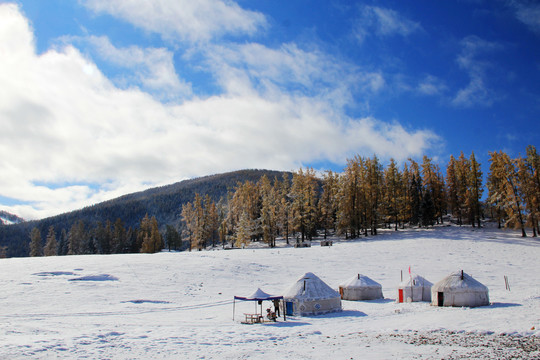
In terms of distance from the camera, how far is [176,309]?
26344 millimetres

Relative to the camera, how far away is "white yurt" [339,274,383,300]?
30984 mm

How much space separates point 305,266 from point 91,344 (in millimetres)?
27793

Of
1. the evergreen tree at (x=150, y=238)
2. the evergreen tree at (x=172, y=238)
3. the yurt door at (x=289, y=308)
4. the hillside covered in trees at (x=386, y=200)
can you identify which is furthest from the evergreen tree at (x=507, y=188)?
the evergreen tree at (x=172, y=238)

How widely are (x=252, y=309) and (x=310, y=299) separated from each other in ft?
15.6

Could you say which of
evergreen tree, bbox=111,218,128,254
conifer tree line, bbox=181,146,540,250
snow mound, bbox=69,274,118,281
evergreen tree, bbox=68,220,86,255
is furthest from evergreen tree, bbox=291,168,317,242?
evergreen tree, bbox=68,220,86,255

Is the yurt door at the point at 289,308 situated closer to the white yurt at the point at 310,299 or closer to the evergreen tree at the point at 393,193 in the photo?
the white yurt at the point at 310,299

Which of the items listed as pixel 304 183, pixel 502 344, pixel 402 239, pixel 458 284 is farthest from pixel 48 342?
pixel 304 183

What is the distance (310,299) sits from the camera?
25.9 metres

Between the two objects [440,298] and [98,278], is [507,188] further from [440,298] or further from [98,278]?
[98,278]

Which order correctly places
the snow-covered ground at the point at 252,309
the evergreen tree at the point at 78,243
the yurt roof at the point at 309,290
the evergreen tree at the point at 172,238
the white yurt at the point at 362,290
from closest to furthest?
the snow-covered ground at the point at 252,309
the yurt roof at the point at 309,290
the white yurt at the point at 362,290
the evergreen tree at the point at 78,243
the evergreen tree at the point at 172,238

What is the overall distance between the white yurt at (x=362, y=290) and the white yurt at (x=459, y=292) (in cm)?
501

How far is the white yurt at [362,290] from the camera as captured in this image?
102 ft

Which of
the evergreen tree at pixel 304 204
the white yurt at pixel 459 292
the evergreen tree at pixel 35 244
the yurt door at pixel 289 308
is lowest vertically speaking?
the yurt door at pixel 289 308

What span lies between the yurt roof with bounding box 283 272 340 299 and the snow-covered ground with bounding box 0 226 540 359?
60.7 inches
